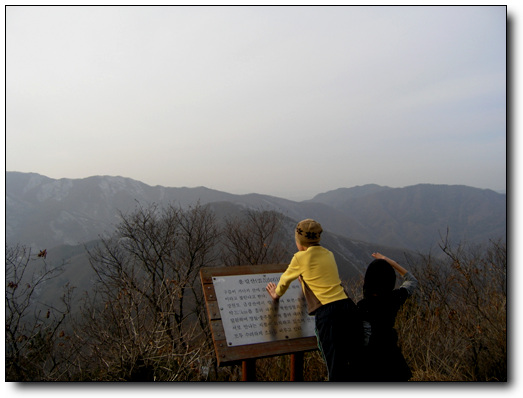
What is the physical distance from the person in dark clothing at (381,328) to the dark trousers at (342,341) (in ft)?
0.22

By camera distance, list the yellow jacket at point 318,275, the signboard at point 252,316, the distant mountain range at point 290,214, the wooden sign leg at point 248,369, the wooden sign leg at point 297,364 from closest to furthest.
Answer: the yellow jacket at point 318,275 → the signboard at point 252,316 → the wooden sign leg at point 248,369 → the wooden sign leg at point 297,364 → the distant mountain range at point 290,214

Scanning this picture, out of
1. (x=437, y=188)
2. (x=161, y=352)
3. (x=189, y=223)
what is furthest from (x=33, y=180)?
(x=437, y=188)

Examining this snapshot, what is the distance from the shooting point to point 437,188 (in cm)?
11844

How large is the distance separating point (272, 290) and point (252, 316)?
31cm

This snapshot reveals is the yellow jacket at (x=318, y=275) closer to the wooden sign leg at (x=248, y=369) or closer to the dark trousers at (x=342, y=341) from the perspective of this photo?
the dark trousers at (x=342, y=341)

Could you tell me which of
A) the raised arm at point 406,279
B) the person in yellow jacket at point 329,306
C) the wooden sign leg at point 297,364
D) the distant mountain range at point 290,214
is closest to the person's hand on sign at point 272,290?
the person in yellow jacket at point 329,306

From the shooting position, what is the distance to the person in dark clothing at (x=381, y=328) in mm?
3307

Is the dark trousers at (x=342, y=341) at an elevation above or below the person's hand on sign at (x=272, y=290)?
below

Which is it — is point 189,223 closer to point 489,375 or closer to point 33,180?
point 489,375

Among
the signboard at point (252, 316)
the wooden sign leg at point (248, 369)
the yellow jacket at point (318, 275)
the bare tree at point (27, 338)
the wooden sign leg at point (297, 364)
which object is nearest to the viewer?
the yellow jacket at point (318, 275)

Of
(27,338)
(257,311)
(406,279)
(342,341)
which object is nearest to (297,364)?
(257,311)

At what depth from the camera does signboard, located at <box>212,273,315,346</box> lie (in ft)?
11.9

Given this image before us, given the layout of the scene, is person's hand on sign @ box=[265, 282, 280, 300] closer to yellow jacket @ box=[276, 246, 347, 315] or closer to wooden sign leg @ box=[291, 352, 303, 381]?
yellow jacket @ box=[276, 246, 347, 315]

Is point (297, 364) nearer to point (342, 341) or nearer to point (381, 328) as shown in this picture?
point (342, 341)
